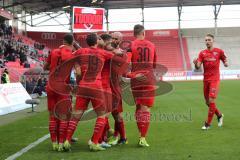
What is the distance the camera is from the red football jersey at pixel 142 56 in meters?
8.09

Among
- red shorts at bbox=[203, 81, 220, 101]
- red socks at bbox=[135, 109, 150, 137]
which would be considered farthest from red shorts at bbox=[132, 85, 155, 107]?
red shorts at bbox=[203, 81, 220, 101]

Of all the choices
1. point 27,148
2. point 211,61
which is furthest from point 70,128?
point 211,61

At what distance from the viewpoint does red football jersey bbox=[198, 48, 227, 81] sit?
10.5 meters

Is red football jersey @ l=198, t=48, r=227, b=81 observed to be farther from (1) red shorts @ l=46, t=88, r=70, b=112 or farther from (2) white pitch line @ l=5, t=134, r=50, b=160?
(2) white pitch line @ l=5, t=134, r=50, b=160

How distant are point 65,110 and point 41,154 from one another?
1043mm

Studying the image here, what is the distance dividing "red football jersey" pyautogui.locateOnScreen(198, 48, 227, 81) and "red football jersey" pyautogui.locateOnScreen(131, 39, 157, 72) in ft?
8.70

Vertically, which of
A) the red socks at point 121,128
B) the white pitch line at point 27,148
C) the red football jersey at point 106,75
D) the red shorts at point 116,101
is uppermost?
the red football jersey at point 106,75

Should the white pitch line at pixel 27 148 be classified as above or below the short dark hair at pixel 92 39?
below

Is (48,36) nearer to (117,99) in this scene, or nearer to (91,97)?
(117,99)

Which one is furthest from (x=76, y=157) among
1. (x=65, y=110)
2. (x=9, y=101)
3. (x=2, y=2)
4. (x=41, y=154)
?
(x=2, y=2)

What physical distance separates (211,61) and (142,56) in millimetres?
3005

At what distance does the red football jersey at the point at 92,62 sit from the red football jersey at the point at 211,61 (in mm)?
3634

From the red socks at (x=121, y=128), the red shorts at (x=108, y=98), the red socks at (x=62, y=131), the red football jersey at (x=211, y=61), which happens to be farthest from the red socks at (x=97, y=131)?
the red football jersey at (x=211, y=61)

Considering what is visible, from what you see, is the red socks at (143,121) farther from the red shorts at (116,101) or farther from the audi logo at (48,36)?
the audi logo at (48,36)
